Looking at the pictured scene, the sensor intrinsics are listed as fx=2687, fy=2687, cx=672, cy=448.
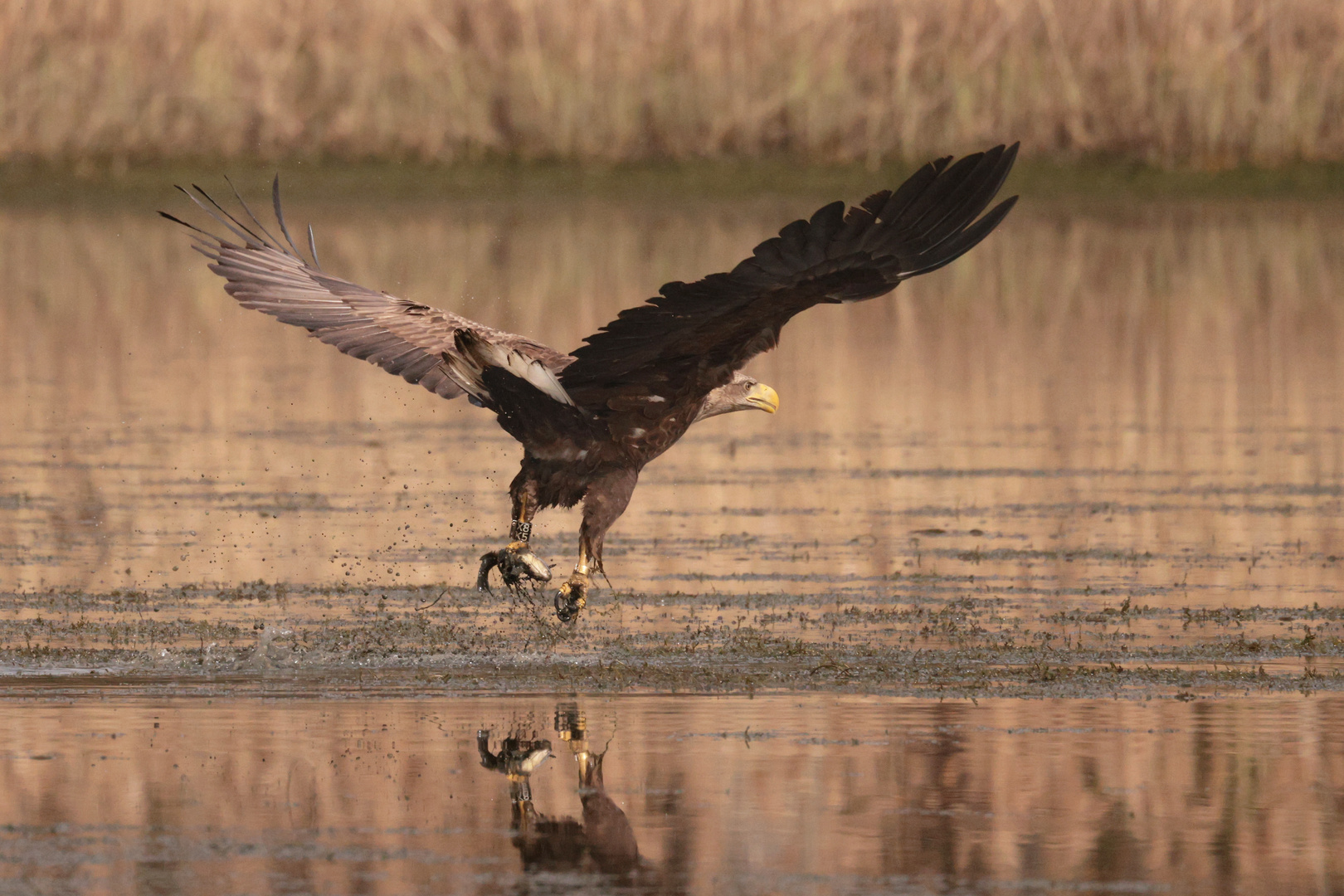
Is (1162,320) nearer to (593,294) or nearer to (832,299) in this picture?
(593,294)

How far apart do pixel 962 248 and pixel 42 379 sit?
33.5 ft

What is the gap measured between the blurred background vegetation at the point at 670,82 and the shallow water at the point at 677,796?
68.6ft

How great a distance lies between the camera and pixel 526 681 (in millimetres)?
8938

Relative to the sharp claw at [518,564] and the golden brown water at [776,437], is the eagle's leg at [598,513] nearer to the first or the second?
the sharp claw at [518,564]

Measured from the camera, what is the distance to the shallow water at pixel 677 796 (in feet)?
21.2

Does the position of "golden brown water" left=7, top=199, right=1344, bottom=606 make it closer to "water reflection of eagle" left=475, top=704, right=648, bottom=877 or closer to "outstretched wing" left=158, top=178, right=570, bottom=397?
"outstretched wing" left=158, top=178, right=570, bottom=397

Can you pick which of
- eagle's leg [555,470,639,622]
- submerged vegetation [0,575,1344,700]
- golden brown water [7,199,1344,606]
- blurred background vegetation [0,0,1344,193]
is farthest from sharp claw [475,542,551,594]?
blurred background vegetation [0,0,1344,193]

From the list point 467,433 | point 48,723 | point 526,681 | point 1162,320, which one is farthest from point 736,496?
point 1162,320

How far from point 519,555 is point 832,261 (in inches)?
67.2

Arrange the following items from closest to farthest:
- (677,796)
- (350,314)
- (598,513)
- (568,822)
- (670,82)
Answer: (568,822) < (677,796) < (598,513) < (350,314) < (670,82)

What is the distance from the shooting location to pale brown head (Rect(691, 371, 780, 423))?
32.6ft

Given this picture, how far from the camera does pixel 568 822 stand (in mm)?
6973

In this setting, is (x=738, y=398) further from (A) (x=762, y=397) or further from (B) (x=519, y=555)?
(B) (x=519, y=555)

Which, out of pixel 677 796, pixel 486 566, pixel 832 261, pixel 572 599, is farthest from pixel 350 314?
pixel 677 796
